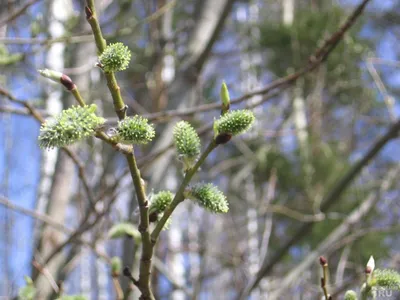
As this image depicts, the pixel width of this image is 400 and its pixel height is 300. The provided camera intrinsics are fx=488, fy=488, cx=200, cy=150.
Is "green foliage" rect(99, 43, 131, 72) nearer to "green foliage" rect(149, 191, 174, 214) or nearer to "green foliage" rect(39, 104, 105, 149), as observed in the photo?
"green foliage" rect(39, 104, 105, 149)

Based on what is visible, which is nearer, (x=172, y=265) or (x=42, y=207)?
(x=42, y=207)

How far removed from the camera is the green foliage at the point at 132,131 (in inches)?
23.5

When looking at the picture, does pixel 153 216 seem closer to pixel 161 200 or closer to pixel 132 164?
pixel 161 200

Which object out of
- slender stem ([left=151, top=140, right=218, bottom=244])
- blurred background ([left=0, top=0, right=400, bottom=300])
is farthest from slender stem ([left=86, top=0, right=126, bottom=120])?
blurred background ([left=0, top=0, right=400, bottom=300])

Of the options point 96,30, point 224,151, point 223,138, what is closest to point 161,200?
point 223,138

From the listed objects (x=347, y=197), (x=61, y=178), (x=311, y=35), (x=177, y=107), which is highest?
(x=311, y=35)

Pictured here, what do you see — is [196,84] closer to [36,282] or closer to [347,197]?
[36,282]

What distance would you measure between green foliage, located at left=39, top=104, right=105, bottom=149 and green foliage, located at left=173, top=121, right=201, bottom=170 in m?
0.13

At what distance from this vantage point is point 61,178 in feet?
7.88

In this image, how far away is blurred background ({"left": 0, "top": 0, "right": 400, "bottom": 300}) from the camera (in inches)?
76.4

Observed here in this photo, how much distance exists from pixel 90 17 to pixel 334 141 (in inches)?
209

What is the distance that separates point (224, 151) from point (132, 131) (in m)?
5.21

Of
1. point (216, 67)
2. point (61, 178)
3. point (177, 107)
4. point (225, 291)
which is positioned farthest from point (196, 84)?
point (216, 67)

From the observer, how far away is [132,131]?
1.96ft
